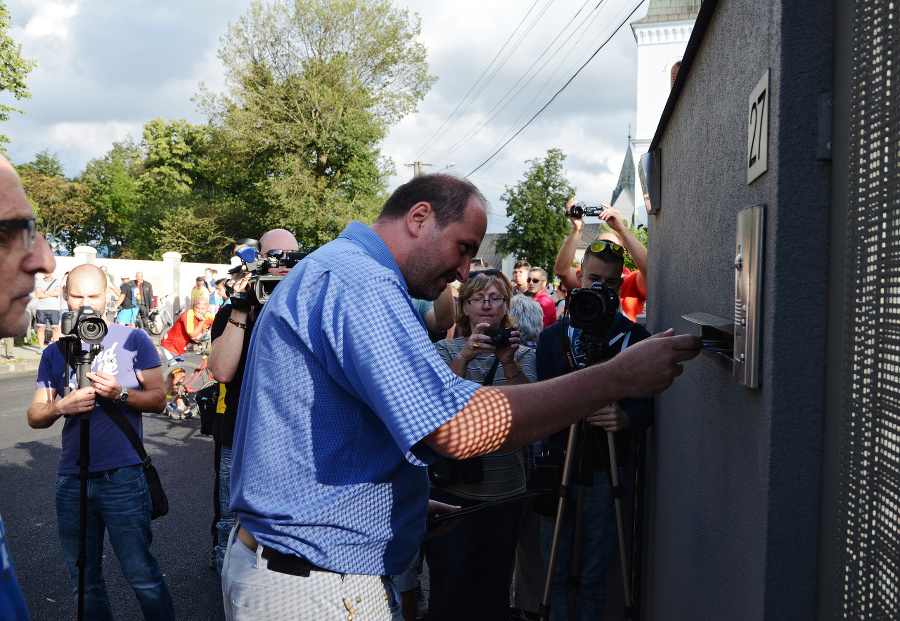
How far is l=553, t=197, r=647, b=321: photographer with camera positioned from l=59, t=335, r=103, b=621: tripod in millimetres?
2688

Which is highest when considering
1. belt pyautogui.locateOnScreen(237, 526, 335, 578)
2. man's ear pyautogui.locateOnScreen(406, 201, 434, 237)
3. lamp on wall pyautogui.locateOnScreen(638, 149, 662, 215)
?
lamp on wall pyautogui.locateOnScreen(638, 149, 662, 215)

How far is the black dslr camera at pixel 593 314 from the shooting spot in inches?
104

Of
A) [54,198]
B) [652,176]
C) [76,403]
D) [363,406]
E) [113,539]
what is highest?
[54,198]

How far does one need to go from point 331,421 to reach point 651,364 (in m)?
0.77

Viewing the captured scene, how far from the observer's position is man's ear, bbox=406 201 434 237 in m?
2.01

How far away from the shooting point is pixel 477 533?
146 inches

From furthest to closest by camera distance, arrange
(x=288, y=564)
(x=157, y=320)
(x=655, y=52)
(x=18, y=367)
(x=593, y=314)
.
Result: (x=655, y=52) < (x=157, y=320) < (x=18, y=367) < (x=593, y=314) < (x=288, y=564)

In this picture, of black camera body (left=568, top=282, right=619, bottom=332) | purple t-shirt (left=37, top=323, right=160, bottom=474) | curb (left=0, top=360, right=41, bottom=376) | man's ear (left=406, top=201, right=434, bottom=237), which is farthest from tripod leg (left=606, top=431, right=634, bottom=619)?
curb (left=0, top=360, right=41, bottom=376)

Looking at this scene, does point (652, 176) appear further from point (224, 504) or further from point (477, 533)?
point (224, 504)

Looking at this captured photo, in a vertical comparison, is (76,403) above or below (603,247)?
below

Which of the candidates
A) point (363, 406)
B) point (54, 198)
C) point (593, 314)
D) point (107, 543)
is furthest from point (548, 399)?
point (54, 198)

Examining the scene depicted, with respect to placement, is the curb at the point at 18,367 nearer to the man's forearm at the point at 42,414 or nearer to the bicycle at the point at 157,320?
the bicycle at the point at 157,320

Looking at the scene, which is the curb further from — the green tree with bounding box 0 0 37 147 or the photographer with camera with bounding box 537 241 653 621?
the photographer with camera with bounding box 537 241 653 621

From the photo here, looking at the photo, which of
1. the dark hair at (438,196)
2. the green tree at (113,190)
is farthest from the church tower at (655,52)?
the green tree at (113,190)
